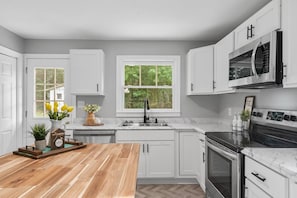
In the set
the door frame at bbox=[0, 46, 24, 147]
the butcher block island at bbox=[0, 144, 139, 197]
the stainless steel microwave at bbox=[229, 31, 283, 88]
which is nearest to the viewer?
the butcher block island at bbox=[0, 144, 139, 197]

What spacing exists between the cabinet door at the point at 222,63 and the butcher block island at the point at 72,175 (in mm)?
1779

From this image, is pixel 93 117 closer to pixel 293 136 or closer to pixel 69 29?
pixel 69 29

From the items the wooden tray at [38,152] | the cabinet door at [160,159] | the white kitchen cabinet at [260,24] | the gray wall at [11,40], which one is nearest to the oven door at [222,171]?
the cabinet door at [160,159]

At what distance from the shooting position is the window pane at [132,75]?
4336 mm

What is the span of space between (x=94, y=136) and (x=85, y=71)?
3.53 ft

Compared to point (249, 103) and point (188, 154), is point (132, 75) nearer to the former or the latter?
point (188, 154)

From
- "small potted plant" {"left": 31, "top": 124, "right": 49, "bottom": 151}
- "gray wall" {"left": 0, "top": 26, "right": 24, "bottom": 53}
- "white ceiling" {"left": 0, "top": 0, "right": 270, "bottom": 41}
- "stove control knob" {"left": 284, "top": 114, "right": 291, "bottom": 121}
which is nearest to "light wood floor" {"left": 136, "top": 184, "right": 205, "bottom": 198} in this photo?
"stove control knob" {"left": 284, "top": 114, "right": 291, "bottom": 121}

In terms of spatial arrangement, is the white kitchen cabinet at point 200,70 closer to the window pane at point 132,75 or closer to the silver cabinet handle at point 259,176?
the window pane at point 132,75

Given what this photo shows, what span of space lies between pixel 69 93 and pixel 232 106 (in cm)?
278

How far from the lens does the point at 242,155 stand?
6.25ft

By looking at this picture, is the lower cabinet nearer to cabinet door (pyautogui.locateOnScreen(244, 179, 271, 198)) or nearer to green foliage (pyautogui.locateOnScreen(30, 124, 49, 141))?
cabinet door (pyautogui.locateOnScreen(244, 179, 271, 198))

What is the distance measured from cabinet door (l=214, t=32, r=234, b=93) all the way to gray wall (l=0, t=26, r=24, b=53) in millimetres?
3192

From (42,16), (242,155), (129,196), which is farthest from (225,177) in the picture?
(42,16)

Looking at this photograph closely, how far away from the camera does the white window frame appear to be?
167 inches
